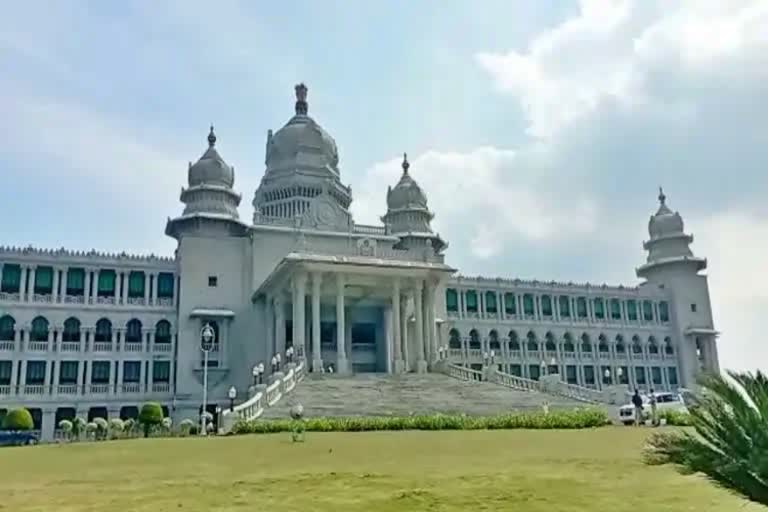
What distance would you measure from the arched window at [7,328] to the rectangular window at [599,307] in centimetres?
4326

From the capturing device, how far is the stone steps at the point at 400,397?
30219 millimetres

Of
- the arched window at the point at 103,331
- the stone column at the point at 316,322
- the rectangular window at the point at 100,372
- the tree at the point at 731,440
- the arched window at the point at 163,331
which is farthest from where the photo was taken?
the arched window at the point at 163,331

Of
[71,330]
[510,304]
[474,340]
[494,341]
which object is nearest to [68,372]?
[71,330]

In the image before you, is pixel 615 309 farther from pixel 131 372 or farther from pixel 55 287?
pixel 55 287

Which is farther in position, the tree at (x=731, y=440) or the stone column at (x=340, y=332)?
the stone column at (x=340, y=332)

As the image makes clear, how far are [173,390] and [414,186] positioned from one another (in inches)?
1003

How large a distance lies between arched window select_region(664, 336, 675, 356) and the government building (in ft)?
35.4

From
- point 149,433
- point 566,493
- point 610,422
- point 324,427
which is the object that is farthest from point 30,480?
point 610,422

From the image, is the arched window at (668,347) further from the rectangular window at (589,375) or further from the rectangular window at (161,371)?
the rectangular window at (161,371)

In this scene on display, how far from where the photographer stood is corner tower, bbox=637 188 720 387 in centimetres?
6216

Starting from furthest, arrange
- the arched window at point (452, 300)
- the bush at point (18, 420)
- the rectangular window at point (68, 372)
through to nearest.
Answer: the arched window at point (452, 300), the rectangular window at point (68, 372), the bush at point (18, 420)

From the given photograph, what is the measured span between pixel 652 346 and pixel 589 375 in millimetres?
6648

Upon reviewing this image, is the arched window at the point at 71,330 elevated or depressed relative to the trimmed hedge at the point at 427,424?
elevated

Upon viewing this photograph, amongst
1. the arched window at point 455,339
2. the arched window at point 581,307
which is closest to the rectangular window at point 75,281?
the arched window at point 455,339
